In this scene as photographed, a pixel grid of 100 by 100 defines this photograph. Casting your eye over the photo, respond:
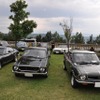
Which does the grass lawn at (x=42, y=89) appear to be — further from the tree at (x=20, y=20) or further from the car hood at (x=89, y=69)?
the tree at (x=20, y=20)

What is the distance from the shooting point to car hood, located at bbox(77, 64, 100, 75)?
727 centimetres

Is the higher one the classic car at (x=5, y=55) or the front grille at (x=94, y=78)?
the classic car at (x=5, y=55)

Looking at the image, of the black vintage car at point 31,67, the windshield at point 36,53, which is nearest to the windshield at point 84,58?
the black vintage car at point 31,67

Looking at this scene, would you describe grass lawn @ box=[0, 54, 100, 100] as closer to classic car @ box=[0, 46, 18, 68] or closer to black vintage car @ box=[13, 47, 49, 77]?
black vintage car @ box=[13, 47, 49, 77]

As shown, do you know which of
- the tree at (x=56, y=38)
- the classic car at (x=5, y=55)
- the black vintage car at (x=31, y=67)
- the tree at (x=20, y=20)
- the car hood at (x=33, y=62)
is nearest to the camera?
the black vintage car at (x=31, y=67)

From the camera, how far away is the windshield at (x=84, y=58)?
28.7 feet

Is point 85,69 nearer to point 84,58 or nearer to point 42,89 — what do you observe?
point 84,58

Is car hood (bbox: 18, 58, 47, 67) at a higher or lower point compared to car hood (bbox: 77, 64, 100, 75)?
higher

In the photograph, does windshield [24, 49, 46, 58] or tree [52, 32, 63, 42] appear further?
tree [52, 32, 63, 42]

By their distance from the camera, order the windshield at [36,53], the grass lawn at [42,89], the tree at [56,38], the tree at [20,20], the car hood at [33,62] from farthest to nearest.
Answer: the tree at [56,38], the tree at [20,20], the windshield at [36,53], the car hood at [33,62], the grass lawn at [42,89]

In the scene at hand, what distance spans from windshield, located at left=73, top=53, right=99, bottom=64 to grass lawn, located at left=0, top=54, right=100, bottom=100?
1109mm

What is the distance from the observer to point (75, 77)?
7.50 meters

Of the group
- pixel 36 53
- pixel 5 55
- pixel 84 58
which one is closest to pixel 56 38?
pixel 5 55

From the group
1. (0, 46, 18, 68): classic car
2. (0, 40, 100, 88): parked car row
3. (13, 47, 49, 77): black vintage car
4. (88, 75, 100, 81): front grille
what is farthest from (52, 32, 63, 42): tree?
(88, 75, 100, 81): front grille
